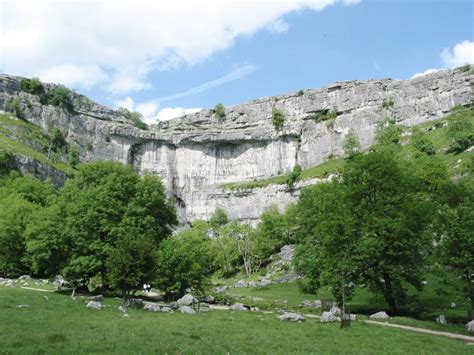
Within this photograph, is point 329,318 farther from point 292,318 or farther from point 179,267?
point 179,267

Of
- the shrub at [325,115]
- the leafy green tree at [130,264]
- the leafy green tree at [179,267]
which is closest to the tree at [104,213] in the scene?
the leafy green tree at [179,267]

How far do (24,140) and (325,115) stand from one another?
8722 cm

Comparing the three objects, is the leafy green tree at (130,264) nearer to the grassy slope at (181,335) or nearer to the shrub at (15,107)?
the grassy slope at (181,335)

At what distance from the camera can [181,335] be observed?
2020 centimetres

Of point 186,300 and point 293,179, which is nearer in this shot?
point 186,300

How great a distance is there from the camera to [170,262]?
1471 inches

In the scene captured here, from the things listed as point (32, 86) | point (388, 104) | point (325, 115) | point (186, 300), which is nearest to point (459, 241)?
point (186, 300)

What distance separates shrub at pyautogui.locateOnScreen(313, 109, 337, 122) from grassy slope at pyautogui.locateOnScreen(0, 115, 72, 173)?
248 ft

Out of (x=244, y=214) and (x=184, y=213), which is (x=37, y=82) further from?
(x=244, y=214)

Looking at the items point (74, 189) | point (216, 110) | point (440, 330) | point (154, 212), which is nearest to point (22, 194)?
point (74, 189)

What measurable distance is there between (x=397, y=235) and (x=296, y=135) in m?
108

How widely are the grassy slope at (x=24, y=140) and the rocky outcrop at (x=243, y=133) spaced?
6.00 metres

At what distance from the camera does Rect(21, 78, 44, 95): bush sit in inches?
5010

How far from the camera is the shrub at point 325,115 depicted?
134m
